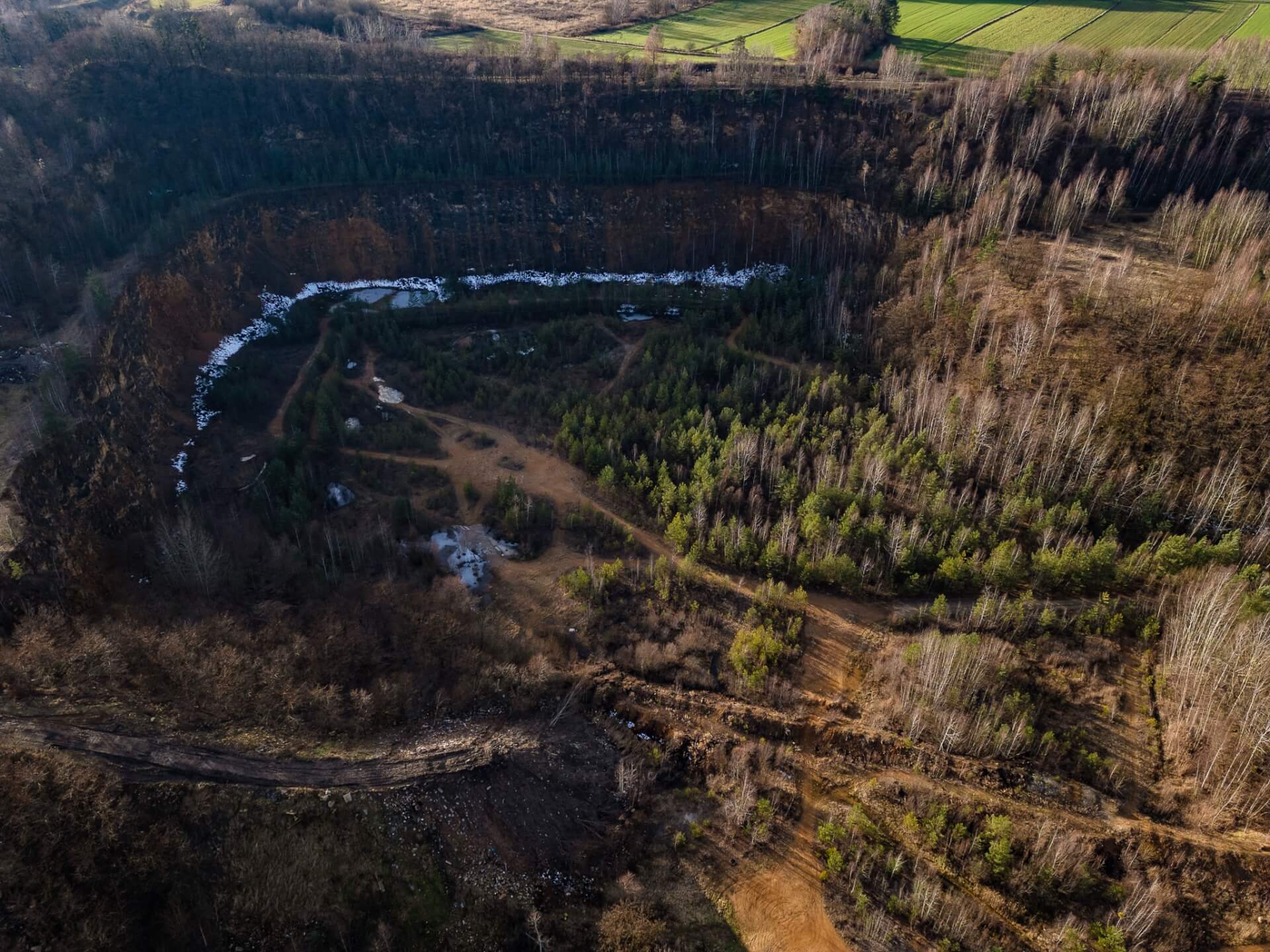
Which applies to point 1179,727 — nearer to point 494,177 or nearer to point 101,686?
point 101,686

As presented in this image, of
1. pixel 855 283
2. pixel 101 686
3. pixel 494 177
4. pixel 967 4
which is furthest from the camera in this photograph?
pixel 967 4

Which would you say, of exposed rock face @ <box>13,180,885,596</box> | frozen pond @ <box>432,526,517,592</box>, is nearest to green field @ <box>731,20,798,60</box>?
exposed rock face @ <box>13,180,885,596</box>

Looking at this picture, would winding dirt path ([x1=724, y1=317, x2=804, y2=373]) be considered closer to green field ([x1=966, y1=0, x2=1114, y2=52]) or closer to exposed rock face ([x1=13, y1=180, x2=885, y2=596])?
exposed rock face ([x1=13, y1=180, x2=885, y2=596])

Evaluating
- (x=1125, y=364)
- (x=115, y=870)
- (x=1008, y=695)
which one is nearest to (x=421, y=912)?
(x=115, y=870)

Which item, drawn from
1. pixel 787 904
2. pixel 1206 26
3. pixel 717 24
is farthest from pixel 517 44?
pixel 787 904

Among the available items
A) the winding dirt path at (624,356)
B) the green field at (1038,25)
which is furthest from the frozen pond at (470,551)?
the green field at (1038,25)
